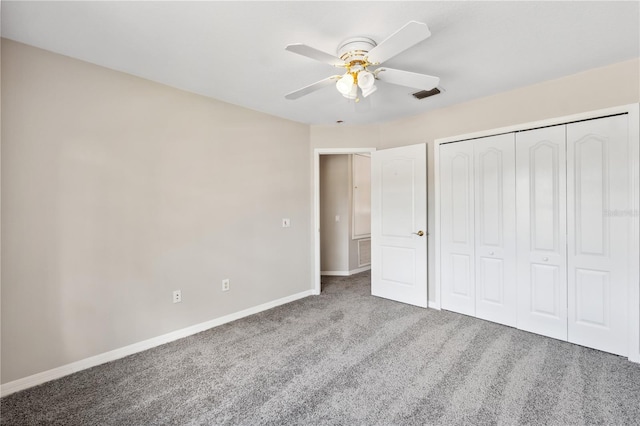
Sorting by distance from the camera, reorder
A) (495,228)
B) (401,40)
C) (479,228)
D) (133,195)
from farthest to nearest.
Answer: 1. (479,228)
2. (495,228)
3. (133,195)
4. (401,40)

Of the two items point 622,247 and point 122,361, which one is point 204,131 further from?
point 622,247

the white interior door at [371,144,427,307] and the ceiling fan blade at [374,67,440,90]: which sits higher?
the ceiling fan blade at [374,67,440,90]

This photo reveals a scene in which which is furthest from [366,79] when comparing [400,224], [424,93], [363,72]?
[400,224]

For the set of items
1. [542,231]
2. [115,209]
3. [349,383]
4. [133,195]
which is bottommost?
[349,383]

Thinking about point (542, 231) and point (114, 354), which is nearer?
point (114, 354)

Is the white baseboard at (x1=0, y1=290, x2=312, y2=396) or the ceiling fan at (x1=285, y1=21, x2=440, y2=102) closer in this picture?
the ceiling fan at (x1=285, y1=21, x2=440, y2=102)

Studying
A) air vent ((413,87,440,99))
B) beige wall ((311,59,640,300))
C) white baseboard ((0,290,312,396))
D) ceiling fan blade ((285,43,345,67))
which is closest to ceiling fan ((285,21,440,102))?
ceiling fan blade ((285,43,345,67))

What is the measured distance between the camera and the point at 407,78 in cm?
206

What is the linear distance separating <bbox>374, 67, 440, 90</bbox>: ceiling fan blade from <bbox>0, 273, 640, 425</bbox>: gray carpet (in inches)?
83.2

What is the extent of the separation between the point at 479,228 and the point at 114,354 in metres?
3.68

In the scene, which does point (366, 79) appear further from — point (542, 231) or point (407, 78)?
point (542, 231)

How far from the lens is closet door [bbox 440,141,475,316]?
3316mm

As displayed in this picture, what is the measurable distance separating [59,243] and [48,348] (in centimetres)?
77

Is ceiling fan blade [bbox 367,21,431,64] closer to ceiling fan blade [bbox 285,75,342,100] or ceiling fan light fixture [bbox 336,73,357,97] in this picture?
ceiling fan light fixture [bbox 336,73,357,97]
